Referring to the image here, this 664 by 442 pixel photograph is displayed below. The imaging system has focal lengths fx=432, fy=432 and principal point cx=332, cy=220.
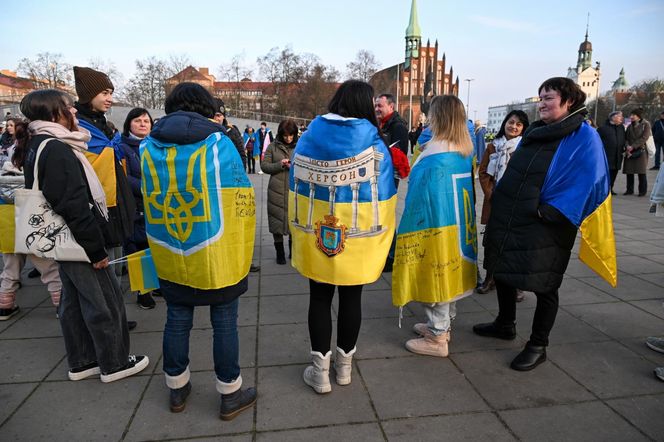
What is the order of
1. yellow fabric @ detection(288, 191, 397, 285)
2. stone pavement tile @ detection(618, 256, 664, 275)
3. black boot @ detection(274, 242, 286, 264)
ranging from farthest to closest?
1. black boot @ detection(274, 242, 286, 264)
2. stone pavement tile @ detection(618, 256, 664, 275)
3. yellow fabric @ detection(288, 191, 397, 285)

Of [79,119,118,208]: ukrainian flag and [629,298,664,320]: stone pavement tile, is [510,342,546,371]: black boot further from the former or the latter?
[79,119,118,208]: ukrainian flag

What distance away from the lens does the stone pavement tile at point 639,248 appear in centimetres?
586

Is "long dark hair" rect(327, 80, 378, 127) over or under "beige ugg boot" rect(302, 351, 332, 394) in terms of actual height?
over

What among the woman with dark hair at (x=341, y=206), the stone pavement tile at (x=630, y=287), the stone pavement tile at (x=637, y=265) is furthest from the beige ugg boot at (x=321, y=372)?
the stone pavement tile at (x=637, y=265)

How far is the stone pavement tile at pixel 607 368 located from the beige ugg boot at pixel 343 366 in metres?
1.52

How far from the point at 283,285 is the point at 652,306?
3.60m

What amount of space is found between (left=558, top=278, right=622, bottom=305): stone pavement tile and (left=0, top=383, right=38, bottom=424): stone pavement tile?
4385 millimetres

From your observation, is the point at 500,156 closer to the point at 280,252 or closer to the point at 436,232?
the point at 436,232

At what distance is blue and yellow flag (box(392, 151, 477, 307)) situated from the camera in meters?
2.97

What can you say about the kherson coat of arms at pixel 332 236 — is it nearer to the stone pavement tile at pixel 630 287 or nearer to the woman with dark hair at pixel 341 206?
the woman with dark hair at pixel 341 206

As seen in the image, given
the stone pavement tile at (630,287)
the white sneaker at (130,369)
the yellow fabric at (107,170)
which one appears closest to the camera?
the white sneaker at (130,369)

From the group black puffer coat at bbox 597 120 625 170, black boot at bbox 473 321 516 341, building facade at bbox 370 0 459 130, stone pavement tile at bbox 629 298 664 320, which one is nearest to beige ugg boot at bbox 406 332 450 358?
black boot at bbox 473 321 516 341

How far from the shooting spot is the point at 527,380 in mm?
2869

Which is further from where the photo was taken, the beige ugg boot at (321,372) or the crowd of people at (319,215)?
the beige ugg boot at (321,372)
